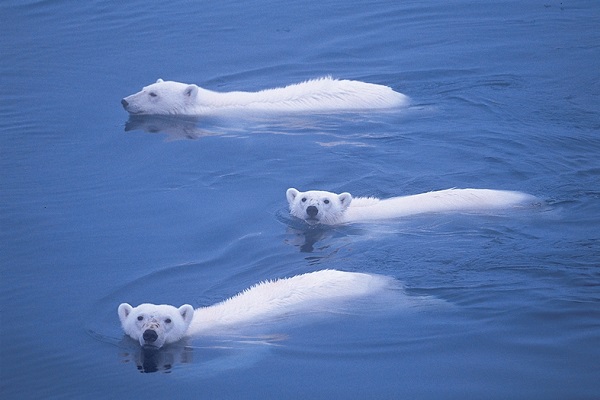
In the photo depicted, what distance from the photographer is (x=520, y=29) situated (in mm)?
19047

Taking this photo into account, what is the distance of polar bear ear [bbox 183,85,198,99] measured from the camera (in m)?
15.1

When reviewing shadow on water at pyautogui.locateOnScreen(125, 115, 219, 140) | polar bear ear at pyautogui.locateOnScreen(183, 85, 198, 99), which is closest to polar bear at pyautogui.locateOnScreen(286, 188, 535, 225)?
shadow on water at pyautogui.locateOnScreen(125, 115, 219, 140)

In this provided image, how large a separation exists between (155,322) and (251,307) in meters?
1.06

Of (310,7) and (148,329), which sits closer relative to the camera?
(148,329)

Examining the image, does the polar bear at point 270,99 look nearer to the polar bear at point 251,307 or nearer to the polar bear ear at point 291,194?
the polar bear ear at point 291,194

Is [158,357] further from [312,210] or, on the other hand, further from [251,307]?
[312,210]

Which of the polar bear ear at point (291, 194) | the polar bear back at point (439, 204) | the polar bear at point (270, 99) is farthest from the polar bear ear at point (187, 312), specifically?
the polar bear at point (270, 99)

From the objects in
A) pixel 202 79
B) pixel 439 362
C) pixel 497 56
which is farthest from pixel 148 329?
pixel 497 56

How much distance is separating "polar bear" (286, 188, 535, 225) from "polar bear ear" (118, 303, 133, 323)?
9.98 ft

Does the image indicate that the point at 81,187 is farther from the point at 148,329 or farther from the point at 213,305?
the point at 148,329

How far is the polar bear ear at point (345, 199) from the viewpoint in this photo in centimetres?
1111

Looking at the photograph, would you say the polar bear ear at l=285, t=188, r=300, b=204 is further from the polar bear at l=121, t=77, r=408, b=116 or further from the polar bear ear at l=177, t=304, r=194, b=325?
→ the polar bear at l=121, t=77, r=408, b=116

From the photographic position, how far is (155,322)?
27.9 ft

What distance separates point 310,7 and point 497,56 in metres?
5.33
